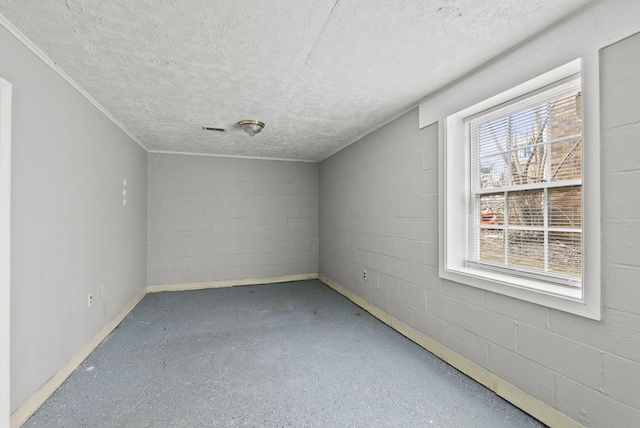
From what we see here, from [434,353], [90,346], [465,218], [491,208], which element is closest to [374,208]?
[465,218]

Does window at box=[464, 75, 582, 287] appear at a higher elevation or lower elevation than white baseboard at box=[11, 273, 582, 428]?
higher

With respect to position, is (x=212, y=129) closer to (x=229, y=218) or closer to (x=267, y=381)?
(x=229, y=218)

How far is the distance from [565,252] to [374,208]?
2.05m

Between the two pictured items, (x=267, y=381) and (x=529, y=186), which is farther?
(x=267, y=381)

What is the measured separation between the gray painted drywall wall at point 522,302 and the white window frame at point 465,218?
0.04 metres

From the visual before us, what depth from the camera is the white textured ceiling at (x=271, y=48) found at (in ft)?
5.03

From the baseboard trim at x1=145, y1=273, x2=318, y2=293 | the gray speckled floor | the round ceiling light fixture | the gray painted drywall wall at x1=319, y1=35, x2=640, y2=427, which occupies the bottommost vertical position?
the gray speckled floor

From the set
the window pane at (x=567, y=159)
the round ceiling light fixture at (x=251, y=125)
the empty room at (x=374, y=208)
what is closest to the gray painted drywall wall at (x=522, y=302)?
the empty room at (x=374, y=208)

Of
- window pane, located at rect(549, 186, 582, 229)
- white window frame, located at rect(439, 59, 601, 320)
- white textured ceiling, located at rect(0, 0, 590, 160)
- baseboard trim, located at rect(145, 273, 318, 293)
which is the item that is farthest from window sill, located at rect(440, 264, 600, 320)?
baseboard trim, located at rect(145, 273, 318, 293)

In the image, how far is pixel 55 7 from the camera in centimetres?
150

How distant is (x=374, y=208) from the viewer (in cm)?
365

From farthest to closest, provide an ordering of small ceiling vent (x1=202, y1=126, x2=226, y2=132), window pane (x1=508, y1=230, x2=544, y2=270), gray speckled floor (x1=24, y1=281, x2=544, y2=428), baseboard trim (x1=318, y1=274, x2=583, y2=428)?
small ceiling vent (x1=202, y1=126, x2=226, y2=132) → window pane (x1=508, y1=230, x2=544, y2=270) → gray speckled floor (x1=24, y1=281, x2=544, y2=428) → baseboard trim (x1=318, y1=274, x2=583, y2=428)

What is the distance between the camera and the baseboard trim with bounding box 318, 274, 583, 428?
1.70 metres

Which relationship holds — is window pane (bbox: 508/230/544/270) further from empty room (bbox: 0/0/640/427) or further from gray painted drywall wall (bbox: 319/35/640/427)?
gray painted drywall wall (bbox: 319/35/640/427)
